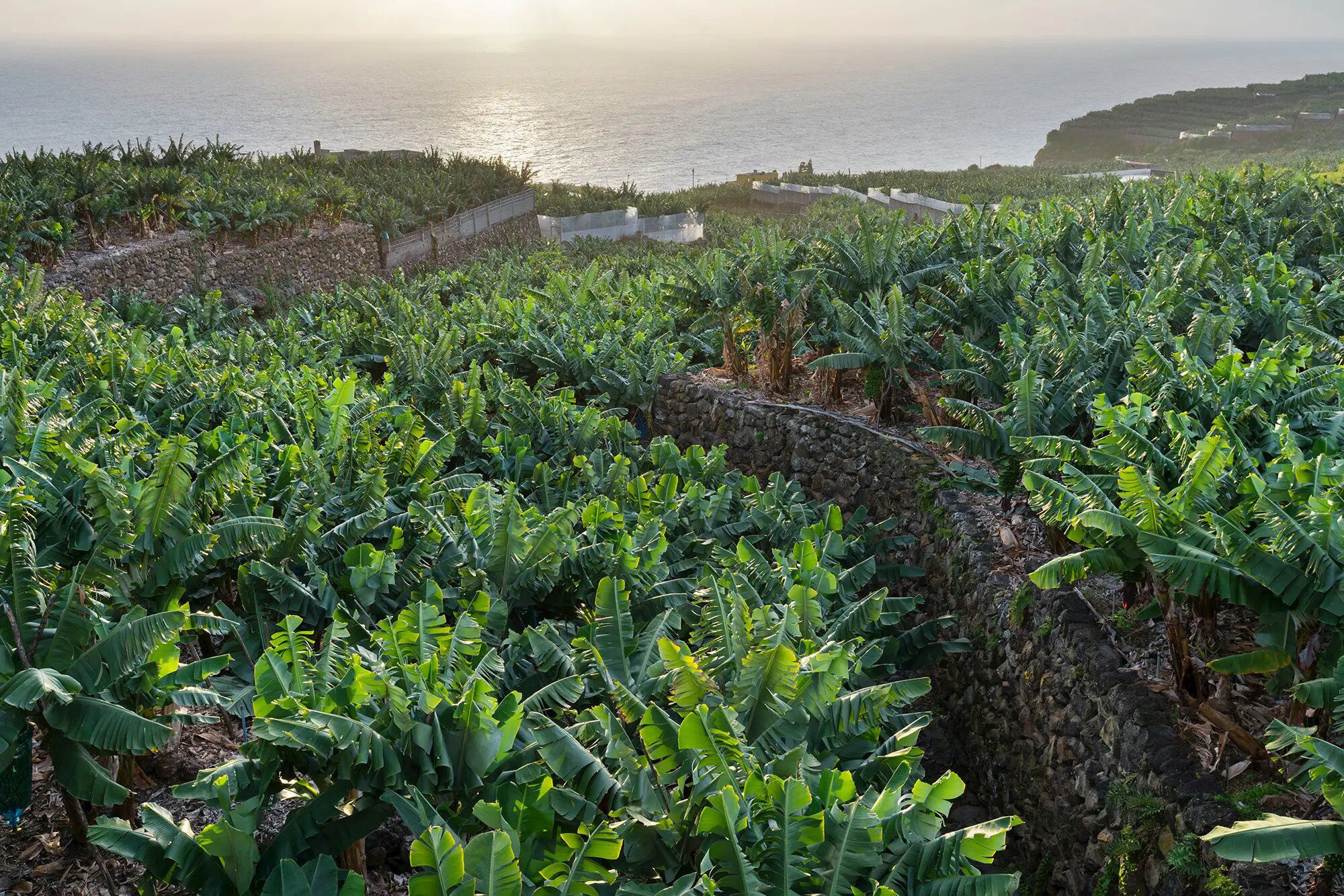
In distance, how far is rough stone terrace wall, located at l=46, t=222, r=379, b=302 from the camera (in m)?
19.8

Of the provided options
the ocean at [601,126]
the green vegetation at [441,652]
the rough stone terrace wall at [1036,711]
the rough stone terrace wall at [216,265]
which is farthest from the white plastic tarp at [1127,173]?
the ocean at [601,126]

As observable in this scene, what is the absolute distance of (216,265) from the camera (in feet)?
74.6

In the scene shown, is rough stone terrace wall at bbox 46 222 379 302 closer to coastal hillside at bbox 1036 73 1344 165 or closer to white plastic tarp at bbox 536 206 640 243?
white plastic tarp at bbox 536 206 640 243

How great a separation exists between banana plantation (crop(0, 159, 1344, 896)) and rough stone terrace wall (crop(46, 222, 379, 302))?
28.2ft

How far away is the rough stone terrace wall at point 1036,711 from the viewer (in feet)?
16.8

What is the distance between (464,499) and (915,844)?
520 centimetres

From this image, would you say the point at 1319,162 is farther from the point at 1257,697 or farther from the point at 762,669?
the point at 762,669

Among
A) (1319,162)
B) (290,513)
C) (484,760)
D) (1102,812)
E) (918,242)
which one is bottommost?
(1102,812)

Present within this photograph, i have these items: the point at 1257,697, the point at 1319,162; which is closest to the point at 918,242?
the point at 1257,697

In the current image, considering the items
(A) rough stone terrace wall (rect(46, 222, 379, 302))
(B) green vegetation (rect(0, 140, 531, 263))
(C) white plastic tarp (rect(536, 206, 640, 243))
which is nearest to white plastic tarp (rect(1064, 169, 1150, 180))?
A: (C) white plastic tarp (rect(536, 206, 640, 243))

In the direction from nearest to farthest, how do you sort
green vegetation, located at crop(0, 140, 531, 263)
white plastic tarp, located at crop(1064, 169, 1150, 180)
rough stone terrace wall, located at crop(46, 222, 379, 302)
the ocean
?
1. green vegetation, located at crop(0, 140, 531, 263)
2. rough stone terrace wall, located at crop(46, 222, 379, 302)
3. white plastic tarp, located at crop(1064, 169, 1150, 180)
4. the ocean

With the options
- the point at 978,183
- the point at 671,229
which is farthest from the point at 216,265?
the point at 978,183

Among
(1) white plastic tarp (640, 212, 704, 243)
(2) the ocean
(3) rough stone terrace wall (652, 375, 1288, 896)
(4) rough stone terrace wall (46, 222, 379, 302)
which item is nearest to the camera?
(3) rough stone terrace wall (652, 375, 1288, 896)

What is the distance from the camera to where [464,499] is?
27.3 feet
